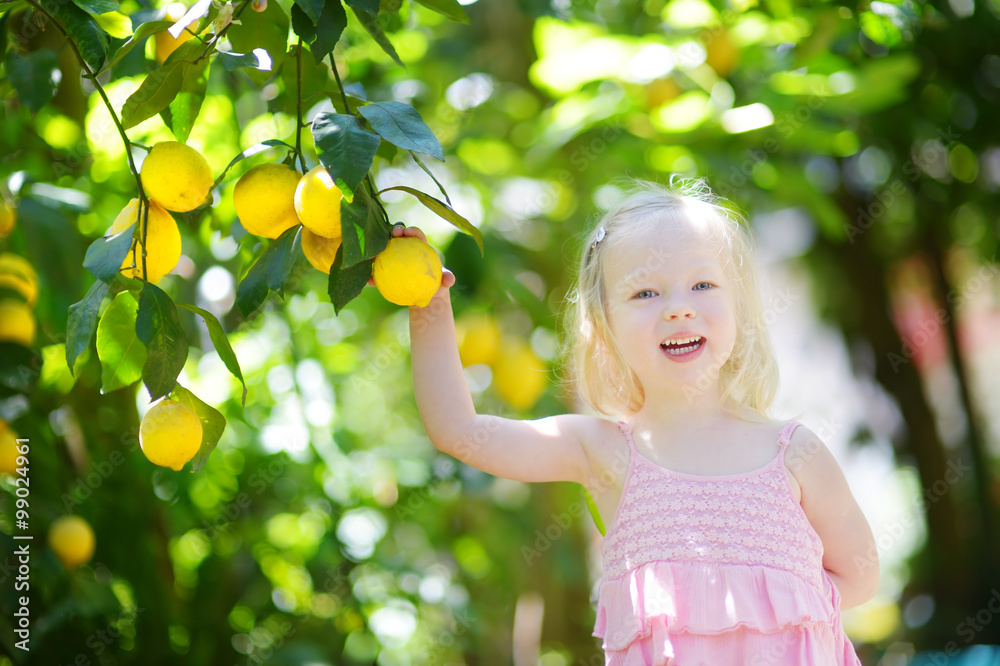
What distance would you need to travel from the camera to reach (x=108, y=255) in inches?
29.3

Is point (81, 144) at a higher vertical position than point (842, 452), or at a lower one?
higher

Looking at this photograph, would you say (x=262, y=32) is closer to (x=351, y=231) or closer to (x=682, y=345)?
(x=351, y=231)

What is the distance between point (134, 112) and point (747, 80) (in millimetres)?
1456

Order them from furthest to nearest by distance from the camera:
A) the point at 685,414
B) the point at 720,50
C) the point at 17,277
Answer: the point at 720,50, the point at 17,277, the point at 685,414

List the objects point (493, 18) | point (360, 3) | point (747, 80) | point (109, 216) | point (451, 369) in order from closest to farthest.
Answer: point (360, 3) → point (451, 369) → point (109, 216) → point (747, 80) → point (493, 18)

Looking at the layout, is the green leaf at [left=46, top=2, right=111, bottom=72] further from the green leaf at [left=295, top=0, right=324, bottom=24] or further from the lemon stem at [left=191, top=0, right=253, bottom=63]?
the green leaf at [left=295, top=0, right=324, bottom=24]

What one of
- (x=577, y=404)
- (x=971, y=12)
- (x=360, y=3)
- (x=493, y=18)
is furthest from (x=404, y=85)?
(x=971, y=12)

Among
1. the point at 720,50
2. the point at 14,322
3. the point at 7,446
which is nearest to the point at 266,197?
the point at 14,322

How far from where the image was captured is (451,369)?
1.06m

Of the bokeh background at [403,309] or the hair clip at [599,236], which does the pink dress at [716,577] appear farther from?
the bokeh background at [403,309]

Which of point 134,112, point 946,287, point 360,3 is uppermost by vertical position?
point 360,3

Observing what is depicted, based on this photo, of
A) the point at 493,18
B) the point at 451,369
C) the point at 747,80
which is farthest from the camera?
the point at 493,18

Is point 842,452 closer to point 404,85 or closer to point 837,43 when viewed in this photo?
point 837,43

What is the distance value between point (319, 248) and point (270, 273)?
0.06 m
